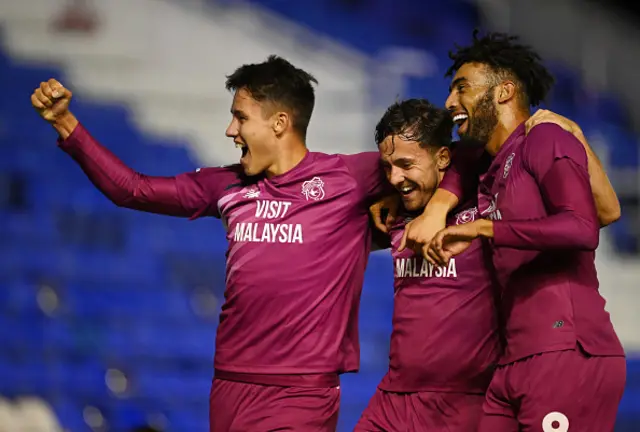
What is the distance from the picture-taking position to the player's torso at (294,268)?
3113 mm

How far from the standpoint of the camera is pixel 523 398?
2.67m

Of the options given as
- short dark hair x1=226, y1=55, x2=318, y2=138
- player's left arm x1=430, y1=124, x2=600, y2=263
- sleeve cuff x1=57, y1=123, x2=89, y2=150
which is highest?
short dark hair x1=226, y1=55, x2=318, y2=138

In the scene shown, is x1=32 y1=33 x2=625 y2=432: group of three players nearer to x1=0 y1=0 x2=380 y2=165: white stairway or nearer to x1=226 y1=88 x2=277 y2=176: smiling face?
x1=226 y1=88 x2=277 y2=176: smiling face

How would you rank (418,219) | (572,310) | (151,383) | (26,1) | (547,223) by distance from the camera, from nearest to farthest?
(547,223) → (572,310) → (418,219) → (151,383) → (26,1)

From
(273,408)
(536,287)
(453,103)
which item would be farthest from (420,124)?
(273,408)

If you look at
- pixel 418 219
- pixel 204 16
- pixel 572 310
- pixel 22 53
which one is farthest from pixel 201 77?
pixel 572 310

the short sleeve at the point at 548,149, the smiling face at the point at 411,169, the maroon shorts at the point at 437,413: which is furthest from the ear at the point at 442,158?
the maroon shorts at the point at 437,413

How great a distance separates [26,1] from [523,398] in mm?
4533

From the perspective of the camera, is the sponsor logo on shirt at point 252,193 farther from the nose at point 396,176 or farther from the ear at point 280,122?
the nose at point 396,176

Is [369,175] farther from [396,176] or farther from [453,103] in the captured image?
[453,103]

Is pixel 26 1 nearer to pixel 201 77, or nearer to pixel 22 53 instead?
pixel 22 53

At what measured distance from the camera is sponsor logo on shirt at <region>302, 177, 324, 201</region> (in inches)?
128

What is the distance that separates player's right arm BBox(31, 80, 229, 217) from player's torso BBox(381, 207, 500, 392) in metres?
0.89

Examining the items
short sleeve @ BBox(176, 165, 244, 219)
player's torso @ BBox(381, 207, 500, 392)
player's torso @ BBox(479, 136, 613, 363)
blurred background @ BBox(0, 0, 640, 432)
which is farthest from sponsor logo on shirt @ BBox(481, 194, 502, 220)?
blurred background @ BBox(0, 0, 640, 432)
